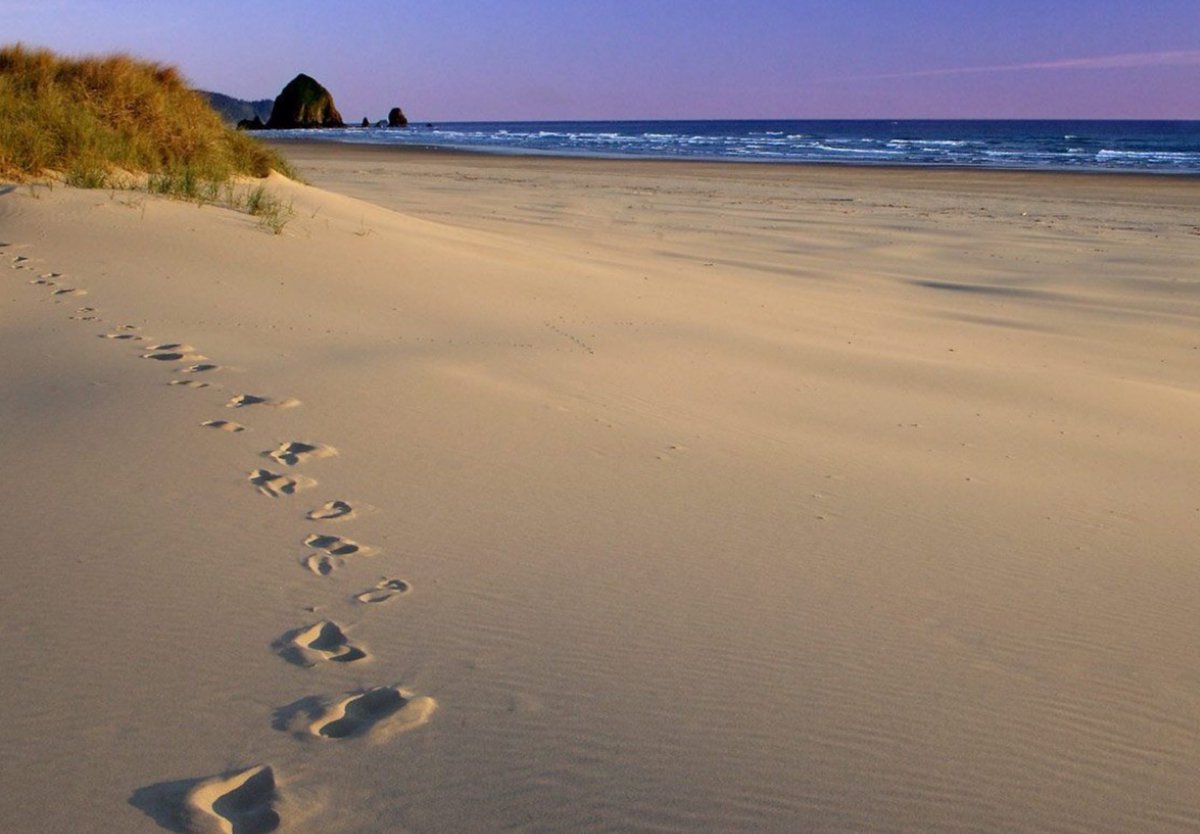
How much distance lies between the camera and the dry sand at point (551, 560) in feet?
6.98

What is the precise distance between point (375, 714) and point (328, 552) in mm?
924

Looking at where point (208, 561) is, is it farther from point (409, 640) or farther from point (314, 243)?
point (314, 243)

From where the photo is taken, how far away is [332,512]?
11.3ft

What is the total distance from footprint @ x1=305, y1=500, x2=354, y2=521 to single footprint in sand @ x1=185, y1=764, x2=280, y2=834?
4.46 ft

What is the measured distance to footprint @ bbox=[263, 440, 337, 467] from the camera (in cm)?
389

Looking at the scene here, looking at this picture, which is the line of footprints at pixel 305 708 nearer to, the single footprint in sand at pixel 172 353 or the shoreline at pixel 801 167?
the single footprint in sand at pixel 172 353

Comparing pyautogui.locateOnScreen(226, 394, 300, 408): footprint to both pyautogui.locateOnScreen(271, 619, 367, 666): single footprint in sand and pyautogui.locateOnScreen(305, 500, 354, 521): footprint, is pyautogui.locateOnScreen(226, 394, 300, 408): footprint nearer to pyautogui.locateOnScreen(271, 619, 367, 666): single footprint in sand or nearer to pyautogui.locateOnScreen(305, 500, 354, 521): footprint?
pyautogui.locateOnScreen(305, 500, 354, 521): footprint

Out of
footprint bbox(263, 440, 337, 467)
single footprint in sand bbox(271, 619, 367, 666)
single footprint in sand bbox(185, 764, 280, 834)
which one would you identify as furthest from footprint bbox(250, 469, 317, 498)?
single footprint in sand bbox(185, 764, 280, 834)

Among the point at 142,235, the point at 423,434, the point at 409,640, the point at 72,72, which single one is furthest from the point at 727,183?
the point at 409,640

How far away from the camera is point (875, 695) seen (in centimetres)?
250

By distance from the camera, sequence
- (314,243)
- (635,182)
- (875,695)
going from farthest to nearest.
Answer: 1. (635,182)
2. (314,243)
3. (875,695)

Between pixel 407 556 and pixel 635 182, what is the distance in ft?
74.7

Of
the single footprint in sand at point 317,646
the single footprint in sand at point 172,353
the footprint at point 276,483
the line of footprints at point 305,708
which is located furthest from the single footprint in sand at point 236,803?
the single footprint in sand at point 172,353

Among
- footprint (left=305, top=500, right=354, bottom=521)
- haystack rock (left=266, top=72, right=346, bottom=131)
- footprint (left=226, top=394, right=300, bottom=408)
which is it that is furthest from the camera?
haystack rock (left=266, top=72, right=346, bottom=131)
